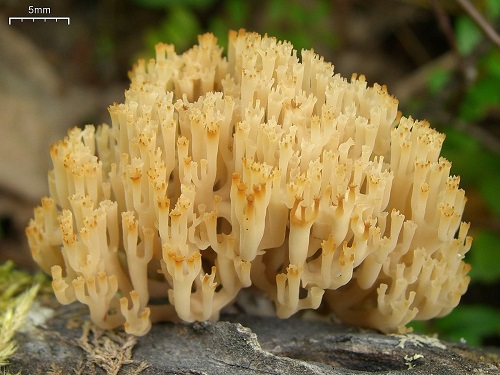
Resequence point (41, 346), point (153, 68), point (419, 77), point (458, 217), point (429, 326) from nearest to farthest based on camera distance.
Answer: point (458, 217), point (41, 346), point (153, 68), point (429, 326), point (419, 77)

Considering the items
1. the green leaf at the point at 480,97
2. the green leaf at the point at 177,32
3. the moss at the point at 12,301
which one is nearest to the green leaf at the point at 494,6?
the green leaf at the point at 480,97

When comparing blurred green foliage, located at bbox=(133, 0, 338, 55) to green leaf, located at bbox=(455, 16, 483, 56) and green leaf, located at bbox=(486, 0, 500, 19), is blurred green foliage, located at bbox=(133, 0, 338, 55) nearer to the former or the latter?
green leaf, located at bbox=(455, 16, 483, 56)

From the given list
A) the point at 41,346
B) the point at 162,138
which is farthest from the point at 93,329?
the point at 162,138

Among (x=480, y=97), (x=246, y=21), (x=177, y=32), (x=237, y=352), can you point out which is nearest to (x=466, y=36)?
(x=480, y=97)

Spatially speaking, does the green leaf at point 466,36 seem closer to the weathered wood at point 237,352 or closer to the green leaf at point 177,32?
the green leaf at point 177,32

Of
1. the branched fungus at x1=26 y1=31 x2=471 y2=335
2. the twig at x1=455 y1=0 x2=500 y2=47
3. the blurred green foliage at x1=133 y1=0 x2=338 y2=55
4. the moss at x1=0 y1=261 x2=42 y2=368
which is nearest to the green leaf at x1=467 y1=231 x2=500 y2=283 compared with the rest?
the twig at x1=455 y1=0 x2=500 y2=47

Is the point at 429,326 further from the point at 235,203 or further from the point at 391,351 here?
the point at 235,203
